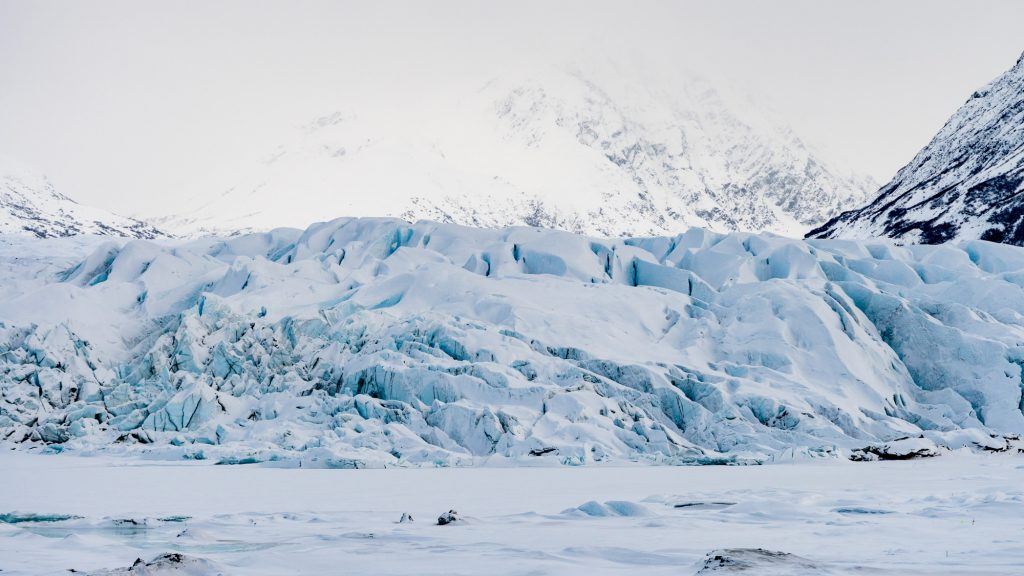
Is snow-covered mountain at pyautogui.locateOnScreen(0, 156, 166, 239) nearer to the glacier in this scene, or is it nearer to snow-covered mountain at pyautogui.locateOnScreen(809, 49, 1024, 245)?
snow-covered mountain at pyautogui.locateOnScreen(809, 49, 1024, 245)

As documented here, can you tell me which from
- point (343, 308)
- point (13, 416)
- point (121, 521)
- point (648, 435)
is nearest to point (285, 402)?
point (343, 308)

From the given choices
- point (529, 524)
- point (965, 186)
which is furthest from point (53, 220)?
point (529, 524)

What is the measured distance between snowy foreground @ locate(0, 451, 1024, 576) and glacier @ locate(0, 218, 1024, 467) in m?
3.95

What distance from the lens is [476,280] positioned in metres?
26.0

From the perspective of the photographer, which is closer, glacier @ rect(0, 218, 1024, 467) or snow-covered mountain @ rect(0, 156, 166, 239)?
glacier @ rect(0, 218, 1024, 467)

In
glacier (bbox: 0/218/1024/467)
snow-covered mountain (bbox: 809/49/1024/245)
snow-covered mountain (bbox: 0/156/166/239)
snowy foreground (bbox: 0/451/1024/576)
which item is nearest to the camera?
snowy foreground (bbox: 0/451/1024/576)

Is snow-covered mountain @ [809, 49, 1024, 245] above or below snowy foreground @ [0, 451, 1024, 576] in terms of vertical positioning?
above

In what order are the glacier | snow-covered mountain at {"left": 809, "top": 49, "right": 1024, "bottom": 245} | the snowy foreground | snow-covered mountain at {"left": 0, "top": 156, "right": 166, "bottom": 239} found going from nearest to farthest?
the snowy foreground < the glacier < snow-covered mountain at {"left": 809, "top": 49, "right": 1024, "bottom": 245} < snow-covered mountain at {"left": 0, "top": 156, "right": 166, "bottom": 239}

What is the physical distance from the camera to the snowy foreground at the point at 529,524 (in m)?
6.27

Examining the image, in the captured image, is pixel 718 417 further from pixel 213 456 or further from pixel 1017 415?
pixel 213 456

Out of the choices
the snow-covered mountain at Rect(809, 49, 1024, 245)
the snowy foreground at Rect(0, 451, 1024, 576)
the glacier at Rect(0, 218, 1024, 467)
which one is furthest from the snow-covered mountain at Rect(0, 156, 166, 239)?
the snowy foreground at Rect(0, 451, 1024, 576)

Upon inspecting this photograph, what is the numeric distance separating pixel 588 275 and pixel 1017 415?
531 inches

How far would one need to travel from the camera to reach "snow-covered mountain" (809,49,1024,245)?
64688 millimetres

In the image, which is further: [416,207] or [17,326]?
[416,207]
